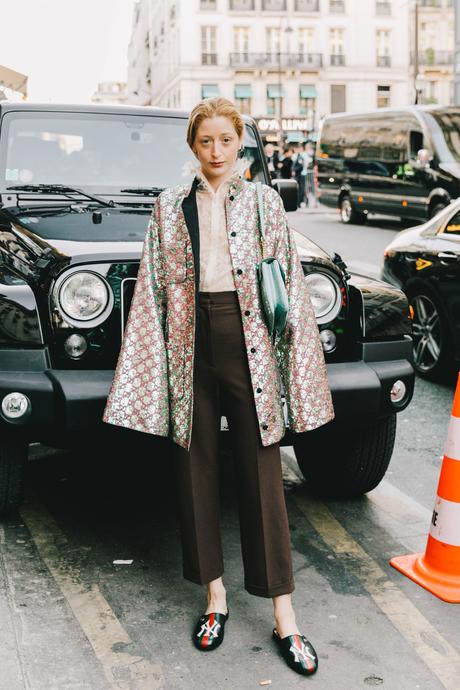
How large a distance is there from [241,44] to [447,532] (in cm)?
6291

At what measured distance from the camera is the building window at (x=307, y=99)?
2512 inches

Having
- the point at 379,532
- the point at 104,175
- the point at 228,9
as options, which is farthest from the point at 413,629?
the point at 228,9

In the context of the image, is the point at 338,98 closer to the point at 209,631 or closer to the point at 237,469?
the point at 237,469

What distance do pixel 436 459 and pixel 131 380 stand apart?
2603 mm

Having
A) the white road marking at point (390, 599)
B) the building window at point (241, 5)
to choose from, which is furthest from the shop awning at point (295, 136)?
the white road marking at point (390, 599)

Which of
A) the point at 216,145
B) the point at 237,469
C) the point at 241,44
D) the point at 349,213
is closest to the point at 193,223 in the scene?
the point at 216,145

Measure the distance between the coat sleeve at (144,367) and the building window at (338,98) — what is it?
62569mm

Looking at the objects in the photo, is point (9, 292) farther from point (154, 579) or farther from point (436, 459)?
point (436, 459)

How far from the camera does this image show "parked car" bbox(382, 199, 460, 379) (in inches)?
266

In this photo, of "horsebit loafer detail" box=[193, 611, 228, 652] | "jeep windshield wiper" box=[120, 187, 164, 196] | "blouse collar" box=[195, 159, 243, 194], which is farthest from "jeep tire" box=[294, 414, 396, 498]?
"jeep windshield wiper" box=[120, 187, 164, 196]

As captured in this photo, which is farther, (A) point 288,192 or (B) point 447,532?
(A) point 288,192

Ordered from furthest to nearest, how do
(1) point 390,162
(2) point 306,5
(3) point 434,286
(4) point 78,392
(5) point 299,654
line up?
(2) point 306,5 < (1) point 390,162 < (3) point 434,286 < (4) point 78,392 < (5) point 299,654

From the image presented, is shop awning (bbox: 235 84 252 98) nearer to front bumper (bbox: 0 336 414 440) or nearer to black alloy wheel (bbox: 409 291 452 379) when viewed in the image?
black alloy wheel (bbox: 409 291 452 379)

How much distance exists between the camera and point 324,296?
12.9ft
